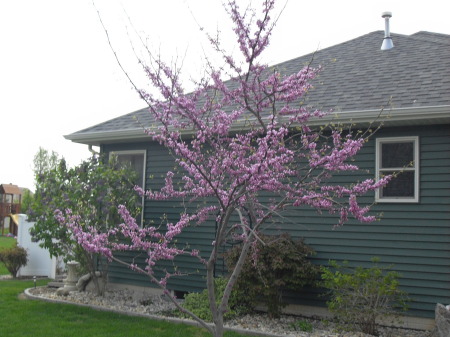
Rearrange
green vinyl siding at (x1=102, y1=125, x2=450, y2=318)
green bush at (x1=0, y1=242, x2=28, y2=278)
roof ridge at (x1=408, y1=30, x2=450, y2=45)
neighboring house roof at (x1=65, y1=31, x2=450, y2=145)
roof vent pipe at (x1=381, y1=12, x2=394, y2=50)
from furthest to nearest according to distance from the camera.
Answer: green bush at (x1=0, y1=242, x2=28, y2=278) → roof vent pipe at (x1=381, y1=12, x2=394, y2=50) → roof ridge at (x1=408, y1=30, x2=450, y2=45) → neighboring house roof at (x1=65, y1=31, x2=450, y2=145) → green vinyl siding at (x1=102, y1=125, x2=450, y2=318)

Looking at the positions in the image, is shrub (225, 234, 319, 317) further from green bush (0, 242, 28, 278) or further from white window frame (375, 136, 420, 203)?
green bush (0, 242, 28, 278)

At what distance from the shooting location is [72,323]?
7102 mm

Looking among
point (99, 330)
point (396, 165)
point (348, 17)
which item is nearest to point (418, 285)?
point (396, 165)

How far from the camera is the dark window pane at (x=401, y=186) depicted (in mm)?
7344

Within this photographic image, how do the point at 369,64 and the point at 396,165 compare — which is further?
the point at 369,64

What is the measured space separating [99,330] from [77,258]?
2829mm

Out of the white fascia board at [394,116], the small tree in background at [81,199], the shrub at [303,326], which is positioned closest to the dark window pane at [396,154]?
the white fascia board at [394,116]

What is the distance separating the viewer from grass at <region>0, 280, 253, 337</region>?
6551 mm

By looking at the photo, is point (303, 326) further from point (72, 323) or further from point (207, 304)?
point (72, 323)

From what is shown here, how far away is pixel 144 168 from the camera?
1002 cm

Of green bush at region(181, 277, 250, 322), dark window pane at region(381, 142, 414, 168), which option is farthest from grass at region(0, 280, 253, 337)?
dark window pane at region(381, 142, 414, 168)

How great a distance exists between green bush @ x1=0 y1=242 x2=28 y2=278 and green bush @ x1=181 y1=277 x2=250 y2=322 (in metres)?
5.39

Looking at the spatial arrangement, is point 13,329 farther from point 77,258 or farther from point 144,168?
point 144,168

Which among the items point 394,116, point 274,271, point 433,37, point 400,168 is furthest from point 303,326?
point 433,37
